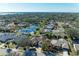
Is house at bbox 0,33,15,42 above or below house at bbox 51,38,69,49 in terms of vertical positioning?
above

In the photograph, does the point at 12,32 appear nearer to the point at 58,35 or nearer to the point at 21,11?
the point at 21,11

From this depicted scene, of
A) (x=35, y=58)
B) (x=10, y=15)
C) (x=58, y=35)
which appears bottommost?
(x=35, y=58)

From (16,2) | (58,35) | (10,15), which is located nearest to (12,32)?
(10,15)

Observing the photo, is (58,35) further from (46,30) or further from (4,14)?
(4,14)

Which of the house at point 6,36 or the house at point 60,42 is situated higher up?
the house at point 6,36

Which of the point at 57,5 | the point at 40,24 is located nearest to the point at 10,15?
the point at 40,24

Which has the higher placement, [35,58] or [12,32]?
[12,32]

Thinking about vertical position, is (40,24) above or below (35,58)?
above

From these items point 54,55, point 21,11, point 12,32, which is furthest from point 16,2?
point 54,55
